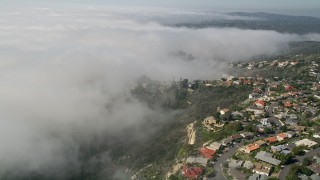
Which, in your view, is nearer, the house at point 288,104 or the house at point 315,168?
the house at point 315,168

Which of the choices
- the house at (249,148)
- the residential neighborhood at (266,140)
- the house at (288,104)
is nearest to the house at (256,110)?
the residential neighborhood at (266,140)

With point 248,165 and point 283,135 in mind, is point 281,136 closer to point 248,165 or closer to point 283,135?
point 283,135

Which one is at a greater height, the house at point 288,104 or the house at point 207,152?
the house at point 288,104

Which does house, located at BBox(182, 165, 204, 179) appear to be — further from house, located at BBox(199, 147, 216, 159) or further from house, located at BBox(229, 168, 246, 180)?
house, located at BBox(199, 147, 216, 159)

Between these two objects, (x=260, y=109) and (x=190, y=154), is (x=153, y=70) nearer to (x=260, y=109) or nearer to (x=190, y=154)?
(x=260, y=109)

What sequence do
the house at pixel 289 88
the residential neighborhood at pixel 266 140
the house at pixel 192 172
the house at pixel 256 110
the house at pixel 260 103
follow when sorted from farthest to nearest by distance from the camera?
the house at pixel 289 88
the house at pixel 260 103
the house at pixel 256 110
the house at pixel 192 172
the residential neighborhood at pixel 266 140

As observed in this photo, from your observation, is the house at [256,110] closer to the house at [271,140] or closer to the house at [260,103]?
the house at [260,103]

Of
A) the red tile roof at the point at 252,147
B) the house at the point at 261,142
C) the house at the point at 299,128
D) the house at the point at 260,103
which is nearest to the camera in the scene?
the red tile roof at the point at 252,147

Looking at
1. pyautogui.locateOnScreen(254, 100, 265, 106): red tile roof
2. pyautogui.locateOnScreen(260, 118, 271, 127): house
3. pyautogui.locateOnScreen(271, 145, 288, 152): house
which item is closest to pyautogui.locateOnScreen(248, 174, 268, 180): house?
pyautogui.locateOnScreen(271, 145, 288, 152): house
